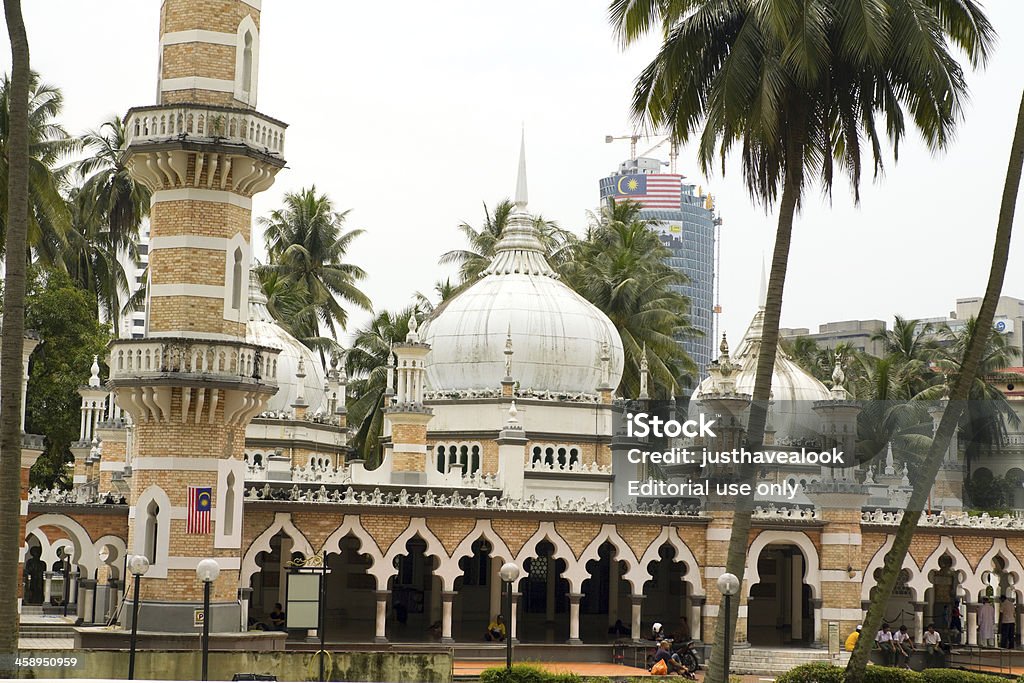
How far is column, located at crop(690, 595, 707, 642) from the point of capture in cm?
3800

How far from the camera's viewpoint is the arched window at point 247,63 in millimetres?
32312

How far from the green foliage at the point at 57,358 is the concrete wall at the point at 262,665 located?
2733 centimetres

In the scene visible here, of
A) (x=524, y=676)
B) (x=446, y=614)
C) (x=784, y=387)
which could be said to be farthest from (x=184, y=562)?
(x=784, y=387)

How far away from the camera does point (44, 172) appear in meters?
34.4

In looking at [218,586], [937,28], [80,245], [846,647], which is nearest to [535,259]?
[80,245]

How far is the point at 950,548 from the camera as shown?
4078 centimetres

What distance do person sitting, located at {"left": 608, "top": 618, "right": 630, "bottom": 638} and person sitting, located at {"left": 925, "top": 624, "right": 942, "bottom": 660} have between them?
8.24 m

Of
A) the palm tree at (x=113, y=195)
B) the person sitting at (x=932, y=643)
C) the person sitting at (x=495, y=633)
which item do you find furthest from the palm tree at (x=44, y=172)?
the person sitting at (x=932, y=643)

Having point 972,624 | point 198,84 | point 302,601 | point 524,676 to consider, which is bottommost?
point 524,676

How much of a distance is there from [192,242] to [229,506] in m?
5.87

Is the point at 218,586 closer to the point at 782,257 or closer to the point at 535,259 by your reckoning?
the point at 782,257

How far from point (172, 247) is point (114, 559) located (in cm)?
937

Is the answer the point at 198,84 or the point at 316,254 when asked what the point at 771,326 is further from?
the point at 316,254

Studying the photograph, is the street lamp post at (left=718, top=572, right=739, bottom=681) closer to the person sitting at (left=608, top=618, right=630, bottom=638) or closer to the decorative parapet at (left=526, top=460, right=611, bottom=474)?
the person sitting at (left=608, top=618, right=630, bottom=638)
